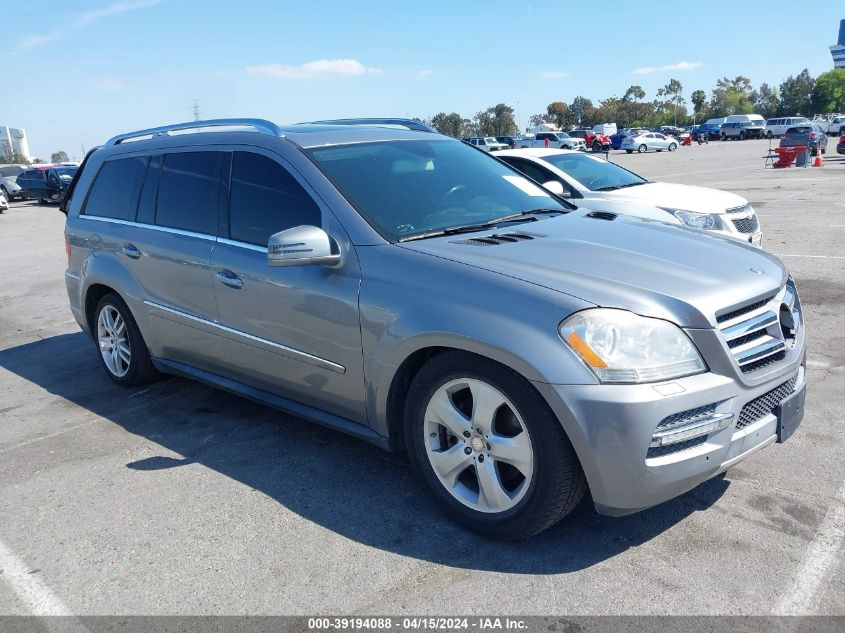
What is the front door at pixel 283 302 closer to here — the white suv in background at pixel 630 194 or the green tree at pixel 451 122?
the white suv in background at pixel 630 194

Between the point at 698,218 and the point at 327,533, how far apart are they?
6160 mm

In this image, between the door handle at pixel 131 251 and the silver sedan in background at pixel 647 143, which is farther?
the silver sedan in background at pixel 647 143

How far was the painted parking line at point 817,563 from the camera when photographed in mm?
2693

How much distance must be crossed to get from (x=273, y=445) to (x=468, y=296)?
6.18 ft

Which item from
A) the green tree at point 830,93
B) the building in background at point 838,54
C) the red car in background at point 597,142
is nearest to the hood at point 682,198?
the red car in background at point 597,142

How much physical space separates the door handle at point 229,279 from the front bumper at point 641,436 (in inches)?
80.3

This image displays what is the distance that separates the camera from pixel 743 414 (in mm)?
2971

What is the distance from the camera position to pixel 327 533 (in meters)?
3.39

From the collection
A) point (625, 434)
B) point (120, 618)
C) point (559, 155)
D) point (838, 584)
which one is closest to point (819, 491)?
point (838, 584)

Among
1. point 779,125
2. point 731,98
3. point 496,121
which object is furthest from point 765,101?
point 779,125

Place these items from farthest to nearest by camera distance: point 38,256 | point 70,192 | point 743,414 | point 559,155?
point 38,256
point 559,155
point 70,192
point 743,414

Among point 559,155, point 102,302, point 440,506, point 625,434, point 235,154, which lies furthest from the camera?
point 559,155

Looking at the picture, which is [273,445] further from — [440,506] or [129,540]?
[440,506]

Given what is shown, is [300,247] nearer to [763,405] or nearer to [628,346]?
[628,346]
